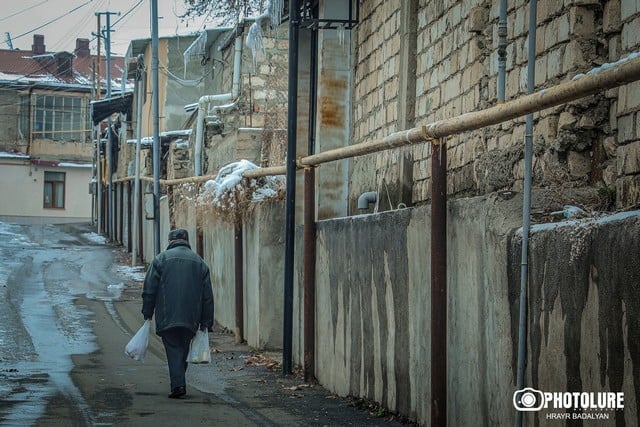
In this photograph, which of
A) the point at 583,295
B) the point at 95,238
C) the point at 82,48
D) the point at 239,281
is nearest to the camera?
the point at 583,295

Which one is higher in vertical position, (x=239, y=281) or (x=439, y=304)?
(x=439, y=304)

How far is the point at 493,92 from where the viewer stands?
30.2ft

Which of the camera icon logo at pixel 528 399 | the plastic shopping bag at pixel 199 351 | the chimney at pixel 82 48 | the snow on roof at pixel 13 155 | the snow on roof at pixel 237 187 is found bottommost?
the plastic shopping bag at pixel 199 351

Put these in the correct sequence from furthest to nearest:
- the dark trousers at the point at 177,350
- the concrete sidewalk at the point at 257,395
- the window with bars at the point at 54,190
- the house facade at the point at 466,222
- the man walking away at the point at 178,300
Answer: the window with bars at the point at 54,190, the man walking away at the point at 178,300, the dark trousers at the point at 177,350, the concrete sidewalk at the point at 257,395, the house facade at the point at 466,222

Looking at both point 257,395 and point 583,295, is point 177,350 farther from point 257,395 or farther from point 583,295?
point 583,295

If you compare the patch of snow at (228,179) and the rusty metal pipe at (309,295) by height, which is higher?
the patch of snow at (228,179)

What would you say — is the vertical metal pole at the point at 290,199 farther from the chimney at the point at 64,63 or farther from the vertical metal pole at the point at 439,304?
the chimney at the point at 64,63

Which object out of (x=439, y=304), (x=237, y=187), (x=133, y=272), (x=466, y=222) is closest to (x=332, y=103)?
(x=237, y=187)

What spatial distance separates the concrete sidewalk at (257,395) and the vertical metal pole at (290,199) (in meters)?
0.38

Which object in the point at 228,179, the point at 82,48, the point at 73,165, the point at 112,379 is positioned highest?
the point at 82,48

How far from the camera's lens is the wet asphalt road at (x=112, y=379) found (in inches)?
352

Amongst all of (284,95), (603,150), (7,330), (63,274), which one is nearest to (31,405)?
(603,150)

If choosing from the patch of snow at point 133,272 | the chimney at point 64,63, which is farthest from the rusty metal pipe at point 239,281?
the chimney at point 64,63

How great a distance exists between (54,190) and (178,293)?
172 feet
